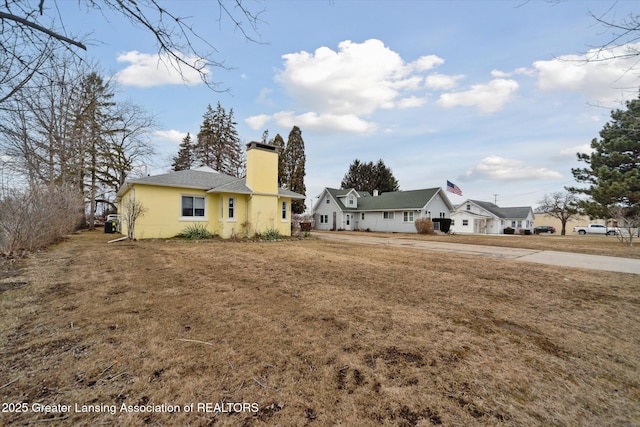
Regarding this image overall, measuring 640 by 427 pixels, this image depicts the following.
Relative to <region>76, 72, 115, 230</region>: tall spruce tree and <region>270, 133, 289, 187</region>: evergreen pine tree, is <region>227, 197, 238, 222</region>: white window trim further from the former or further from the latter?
<region>270, 133, 289, 187</region>: evergreen pine tree

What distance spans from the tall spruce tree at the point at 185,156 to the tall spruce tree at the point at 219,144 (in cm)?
213

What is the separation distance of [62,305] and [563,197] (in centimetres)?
5868

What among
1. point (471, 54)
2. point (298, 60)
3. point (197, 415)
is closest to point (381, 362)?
point (197, 415)

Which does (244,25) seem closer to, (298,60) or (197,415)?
(197,415)

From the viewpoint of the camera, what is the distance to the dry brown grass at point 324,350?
1.96 m

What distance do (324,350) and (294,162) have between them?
97.7 feet

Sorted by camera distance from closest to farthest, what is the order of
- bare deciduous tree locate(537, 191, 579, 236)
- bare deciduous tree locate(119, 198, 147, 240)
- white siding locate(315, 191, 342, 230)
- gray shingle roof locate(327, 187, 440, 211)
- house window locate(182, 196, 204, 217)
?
bare deciduous tree locate(119, 198, 147, 240) → house window locate(182, 196, 204, 217) → gray shingle roof locate(327, 187, 440, 211) → white siding locate(315, 191, 342, 230) → bare deciduous tree locate(537, 191, 579, 236)

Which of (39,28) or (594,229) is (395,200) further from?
(594,229)

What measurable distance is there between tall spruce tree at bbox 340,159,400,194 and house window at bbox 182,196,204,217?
1302 inches

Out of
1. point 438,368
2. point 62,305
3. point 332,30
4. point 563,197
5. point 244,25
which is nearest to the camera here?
point 438,368

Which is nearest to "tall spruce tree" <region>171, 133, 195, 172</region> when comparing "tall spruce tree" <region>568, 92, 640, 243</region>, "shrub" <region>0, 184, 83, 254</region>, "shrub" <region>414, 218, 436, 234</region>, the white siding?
the white siding

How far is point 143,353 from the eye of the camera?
2621mm

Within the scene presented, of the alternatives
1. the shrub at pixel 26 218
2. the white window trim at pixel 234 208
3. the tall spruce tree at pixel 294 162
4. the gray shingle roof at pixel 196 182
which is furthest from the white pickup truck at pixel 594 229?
the shrub at pixel 26 218

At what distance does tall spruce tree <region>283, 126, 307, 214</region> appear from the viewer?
3092 centimetres
